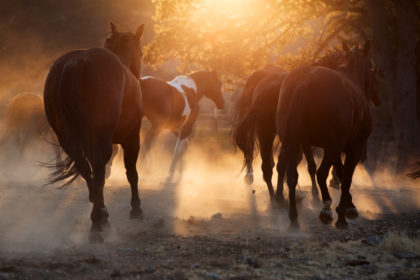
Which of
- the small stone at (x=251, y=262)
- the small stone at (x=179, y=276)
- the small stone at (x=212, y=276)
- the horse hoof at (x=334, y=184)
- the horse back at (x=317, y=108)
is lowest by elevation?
the horse hoof at (x=334, y=184)

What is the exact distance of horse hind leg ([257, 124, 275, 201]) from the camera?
302 inches

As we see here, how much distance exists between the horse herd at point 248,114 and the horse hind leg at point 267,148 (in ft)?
0.05

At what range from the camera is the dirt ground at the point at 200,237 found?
155 inches

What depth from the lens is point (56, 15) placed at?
20297 millimetres

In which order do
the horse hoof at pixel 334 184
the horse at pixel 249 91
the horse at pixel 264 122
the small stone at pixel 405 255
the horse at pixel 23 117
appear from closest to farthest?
the small stone at pixel 405 255 < the horse at pixel 264 122 < the horse at pixel 249 91 < the horse hoof at pixel 334 184 < the horse at pixel 23 117

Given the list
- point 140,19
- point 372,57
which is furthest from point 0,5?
point 372,57

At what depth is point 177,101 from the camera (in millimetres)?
12047

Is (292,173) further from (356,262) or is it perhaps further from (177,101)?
(177,101)

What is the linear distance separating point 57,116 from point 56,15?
16647mm

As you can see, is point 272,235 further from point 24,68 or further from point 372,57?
point 24,68

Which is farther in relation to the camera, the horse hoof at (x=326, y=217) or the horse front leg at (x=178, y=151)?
the horse front leg at (x=178, y=151)

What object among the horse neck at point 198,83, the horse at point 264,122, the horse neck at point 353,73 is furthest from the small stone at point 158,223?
the horse neck at point 198,83

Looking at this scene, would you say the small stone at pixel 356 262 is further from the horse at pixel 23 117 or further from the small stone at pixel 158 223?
the horse at pixel 23 117

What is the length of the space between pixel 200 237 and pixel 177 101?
281 inches
